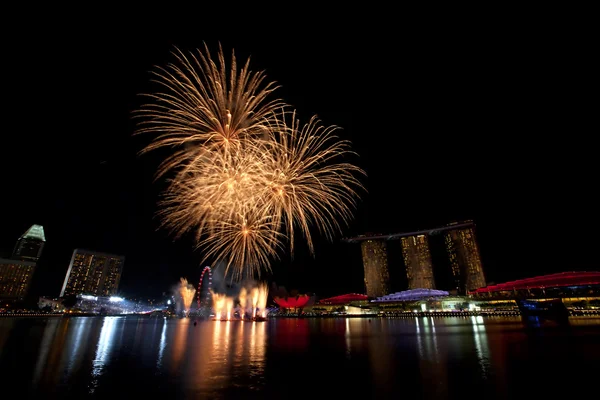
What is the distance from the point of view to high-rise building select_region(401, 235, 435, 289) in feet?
397

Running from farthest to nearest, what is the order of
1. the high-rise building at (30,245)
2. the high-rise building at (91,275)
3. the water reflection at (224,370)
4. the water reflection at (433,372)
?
the high-rise building at (91,275) < the high-rise building at (30,245) < the water reflection at (224,370) < the water reflection at (433,372)

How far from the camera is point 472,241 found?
112 metres

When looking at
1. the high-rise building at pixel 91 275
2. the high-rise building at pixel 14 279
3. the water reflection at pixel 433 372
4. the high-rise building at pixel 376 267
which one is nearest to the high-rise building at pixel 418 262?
the high-rise building at pixel 376 267

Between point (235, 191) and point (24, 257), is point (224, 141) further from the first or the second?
point (24, 257)

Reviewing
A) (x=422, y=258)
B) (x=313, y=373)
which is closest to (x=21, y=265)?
(x=422, y=258)

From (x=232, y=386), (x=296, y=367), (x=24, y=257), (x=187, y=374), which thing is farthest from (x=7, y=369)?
(x=24, y=257)

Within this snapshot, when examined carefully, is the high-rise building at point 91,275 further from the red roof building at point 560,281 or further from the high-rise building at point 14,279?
the red roof building at point 560,281

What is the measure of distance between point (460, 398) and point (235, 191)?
1715 centimetres

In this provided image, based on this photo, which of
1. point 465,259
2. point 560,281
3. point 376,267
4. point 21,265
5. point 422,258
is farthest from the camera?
point 21,265

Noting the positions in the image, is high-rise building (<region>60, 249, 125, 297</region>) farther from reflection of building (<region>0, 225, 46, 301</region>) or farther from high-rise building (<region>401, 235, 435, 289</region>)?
high-rise building (<region>401, 235, 435, 289</region>)

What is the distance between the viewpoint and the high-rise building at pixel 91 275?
7165 inches

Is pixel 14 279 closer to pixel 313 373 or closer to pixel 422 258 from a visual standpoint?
pixel 422 258

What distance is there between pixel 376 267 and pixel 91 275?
167979 millimetres

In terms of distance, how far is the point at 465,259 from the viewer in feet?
368
